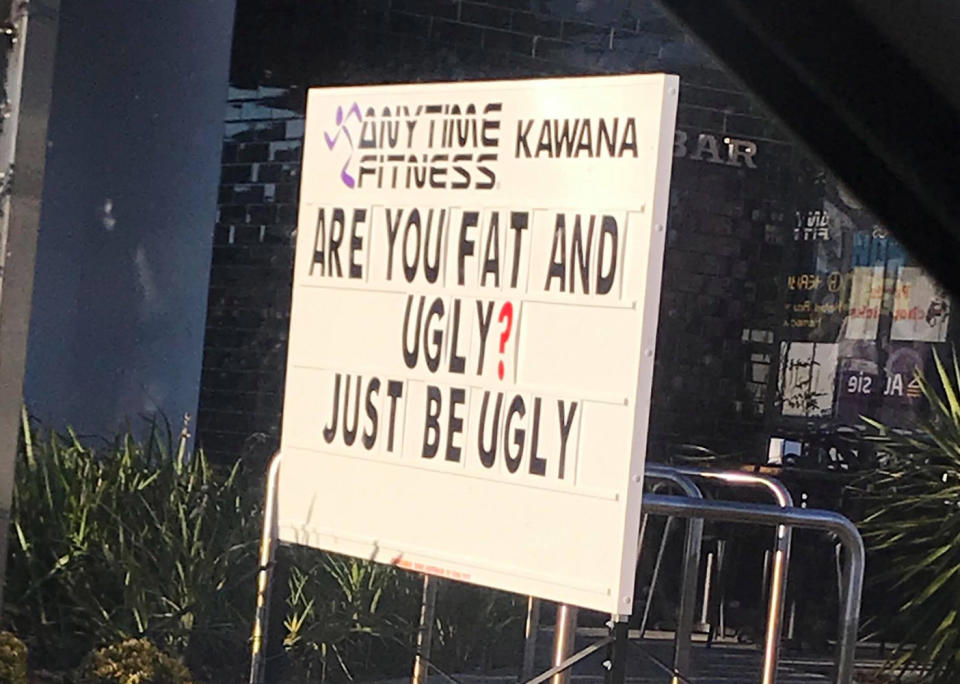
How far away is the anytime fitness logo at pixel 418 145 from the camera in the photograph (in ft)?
13.5

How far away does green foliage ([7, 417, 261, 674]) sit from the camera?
20.1ft

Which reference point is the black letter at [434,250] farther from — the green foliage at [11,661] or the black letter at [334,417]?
the green foliage at [11,661]

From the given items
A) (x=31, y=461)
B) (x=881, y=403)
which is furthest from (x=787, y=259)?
(x=31, y=461)

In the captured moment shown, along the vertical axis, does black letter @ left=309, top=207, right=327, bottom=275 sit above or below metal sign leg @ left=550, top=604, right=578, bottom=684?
above

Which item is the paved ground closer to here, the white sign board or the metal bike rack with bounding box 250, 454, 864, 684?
the metal bike rack with bounding box 250, 454, 864, 684

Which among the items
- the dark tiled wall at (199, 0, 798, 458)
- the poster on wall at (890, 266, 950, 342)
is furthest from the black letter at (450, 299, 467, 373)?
the poster on wall at (890, 266, 950, 342)

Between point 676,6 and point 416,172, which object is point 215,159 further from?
point 416,172

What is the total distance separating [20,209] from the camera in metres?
4.38

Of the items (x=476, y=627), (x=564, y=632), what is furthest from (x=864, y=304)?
(x=564, y=632)

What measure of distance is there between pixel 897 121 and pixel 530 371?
3.79m

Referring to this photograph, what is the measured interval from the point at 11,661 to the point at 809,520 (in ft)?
7.53

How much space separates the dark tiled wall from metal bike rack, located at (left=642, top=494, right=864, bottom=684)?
2.94 metres

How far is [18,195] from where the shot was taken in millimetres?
→ 4371

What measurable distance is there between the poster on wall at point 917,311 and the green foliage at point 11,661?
4.84 metres
